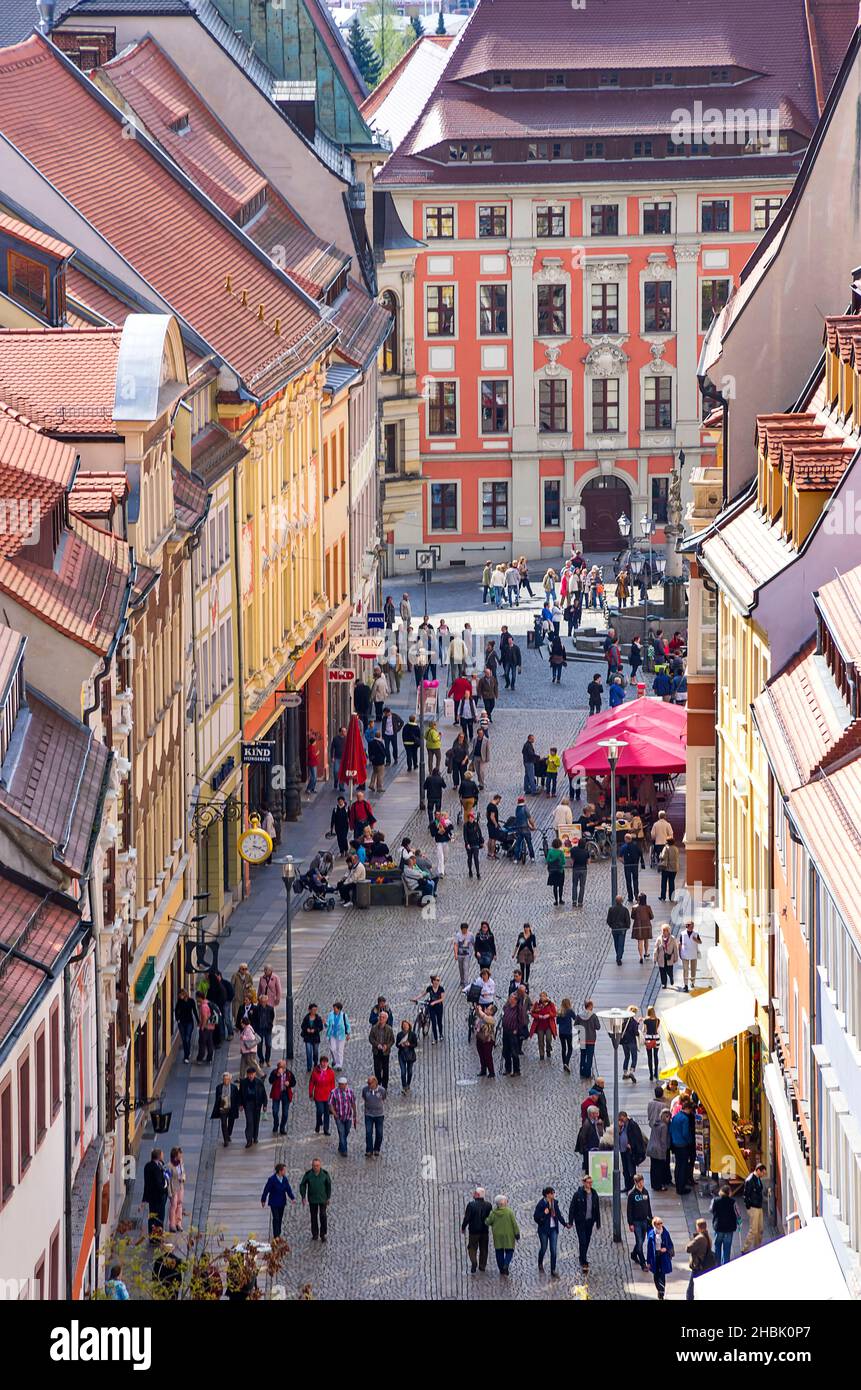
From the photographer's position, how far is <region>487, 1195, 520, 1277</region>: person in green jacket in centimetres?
2755

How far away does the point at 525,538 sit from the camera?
91000 mm

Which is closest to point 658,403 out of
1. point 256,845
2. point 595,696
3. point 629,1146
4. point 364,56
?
point 595,696

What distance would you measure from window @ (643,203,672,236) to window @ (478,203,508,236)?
16.2 feet

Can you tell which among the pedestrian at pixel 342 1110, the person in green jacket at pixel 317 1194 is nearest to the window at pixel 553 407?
the pedestrian at pixel 342 1110

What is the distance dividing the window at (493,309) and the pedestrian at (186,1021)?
181ft

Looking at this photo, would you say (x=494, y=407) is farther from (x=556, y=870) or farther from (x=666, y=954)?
(x=666, y=954)

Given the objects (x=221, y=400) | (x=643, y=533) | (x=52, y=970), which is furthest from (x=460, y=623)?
(x=52, y=970)

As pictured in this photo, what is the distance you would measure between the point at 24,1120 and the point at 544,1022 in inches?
715

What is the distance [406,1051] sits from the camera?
34.9 meters

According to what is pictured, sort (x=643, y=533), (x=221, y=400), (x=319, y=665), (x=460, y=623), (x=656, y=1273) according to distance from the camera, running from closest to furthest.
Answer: (x=656, y=1273), (x=221, y=400), (x=319, y=665), (x=460, y=623), (x=643, y=533)

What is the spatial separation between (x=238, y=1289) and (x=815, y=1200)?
611 centimetres

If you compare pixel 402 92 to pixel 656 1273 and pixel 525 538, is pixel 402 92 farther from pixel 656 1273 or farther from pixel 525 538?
pixel 656 1273

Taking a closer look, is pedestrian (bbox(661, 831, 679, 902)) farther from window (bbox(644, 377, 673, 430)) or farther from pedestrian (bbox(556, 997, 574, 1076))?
window (bbox(644, 377, 673, 430))

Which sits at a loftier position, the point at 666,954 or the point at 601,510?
the point at 601,510
